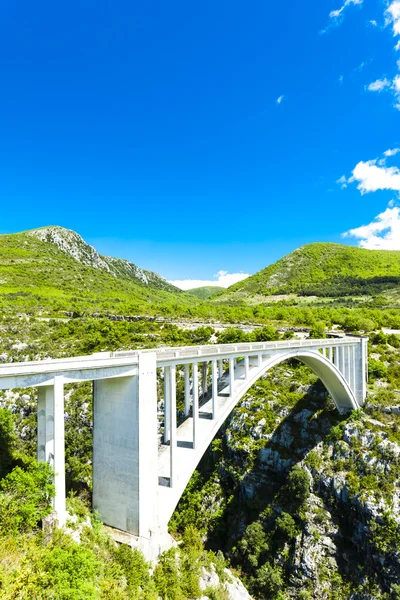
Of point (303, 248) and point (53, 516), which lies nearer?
point (53, 516)

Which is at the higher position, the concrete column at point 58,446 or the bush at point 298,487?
the concrete column at point 58,446

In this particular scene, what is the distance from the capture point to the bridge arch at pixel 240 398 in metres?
13.9

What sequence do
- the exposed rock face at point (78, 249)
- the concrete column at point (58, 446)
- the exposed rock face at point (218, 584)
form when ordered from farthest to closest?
1. the exposed rock face at point (78, 249)
2. the exposed rock face at point (218, 584)
3. the concrete column at point (58, 446)

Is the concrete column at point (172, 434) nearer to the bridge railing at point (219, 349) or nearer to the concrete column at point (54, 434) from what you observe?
the bridge railing at point (219, 349)

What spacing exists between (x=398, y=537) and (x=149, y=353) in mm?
24121

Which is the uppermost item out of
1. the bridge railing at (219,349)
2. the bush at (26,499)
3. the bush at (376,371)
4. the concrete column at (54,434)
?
the bridge railing at (219,349)

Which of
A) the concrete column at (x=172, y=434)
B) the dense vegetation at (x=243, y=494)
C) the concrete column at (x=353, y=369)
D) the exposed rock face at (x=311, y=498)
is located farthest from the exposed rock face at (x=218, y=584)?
the concrete column at (x=353, y=369)

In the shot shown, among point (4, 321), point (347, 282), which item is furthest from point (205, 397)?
point (347, 282)

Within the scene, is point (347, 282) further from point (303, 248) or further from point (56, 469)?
point (56, 469)

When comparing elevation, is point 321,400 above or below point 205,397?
below

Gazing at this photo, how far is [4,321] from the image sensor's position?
48156 millimetres

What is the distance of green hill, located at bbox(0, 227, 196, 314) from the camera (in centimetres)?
6644

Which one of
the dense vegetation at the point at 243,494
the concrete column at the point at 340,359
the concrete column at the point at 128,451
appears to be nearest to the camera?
the dense vegetation at the point at 243,494

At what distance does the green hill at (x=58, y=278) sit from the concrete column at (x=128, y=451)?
48918 millimetres
